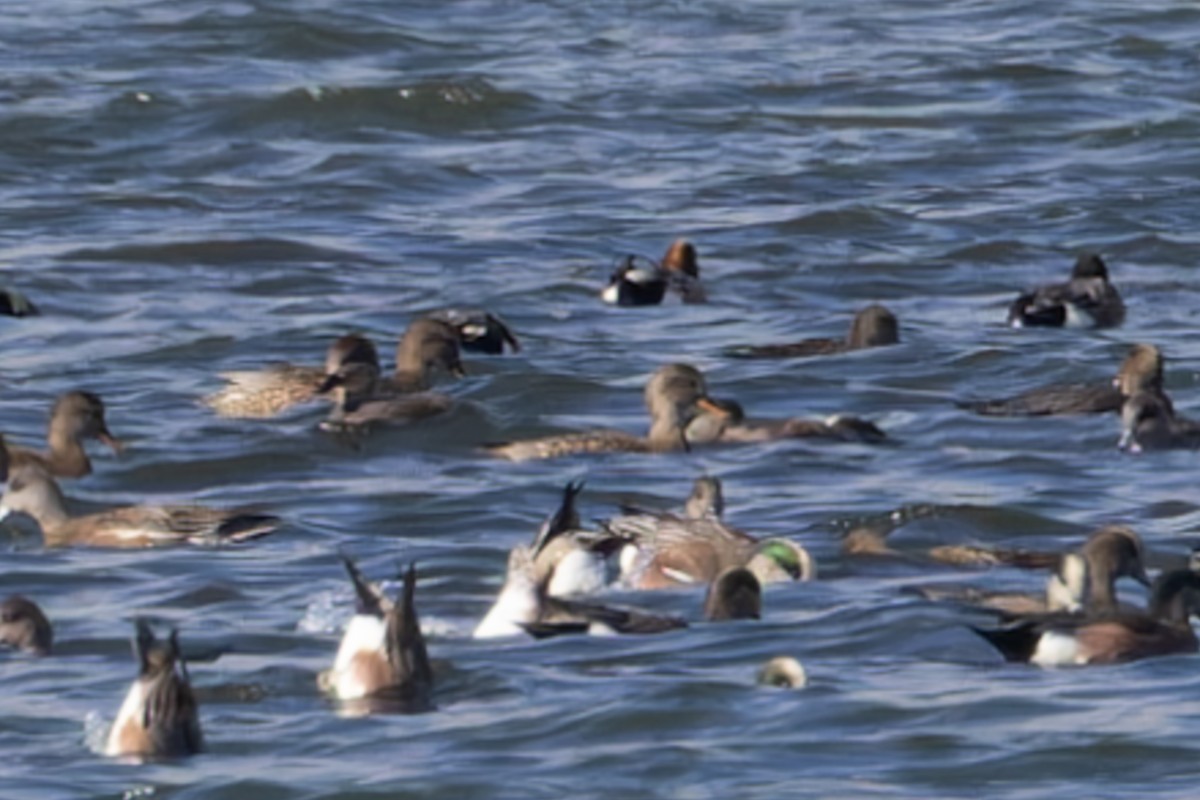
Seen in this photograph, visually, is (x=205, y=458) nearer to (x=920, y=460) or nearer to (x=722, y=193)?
(x=920, y=460)

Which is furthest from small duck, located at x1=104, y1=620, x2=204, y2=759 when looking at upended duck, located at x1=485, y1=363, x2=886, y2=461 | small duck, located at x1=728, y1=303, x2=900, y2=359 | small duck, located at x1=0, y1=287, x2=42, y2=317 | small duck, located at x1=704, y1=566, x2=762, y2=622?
small duck, located at x1=0, y1=287, x2=42, y2=317

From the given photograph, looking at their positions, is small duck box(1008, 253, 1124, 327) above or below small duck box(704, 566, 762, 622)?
above

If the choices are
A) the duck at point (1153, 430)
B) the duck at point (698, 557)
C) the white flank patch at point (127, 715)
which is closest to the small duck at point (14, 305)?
the duck at point (1153, 430)

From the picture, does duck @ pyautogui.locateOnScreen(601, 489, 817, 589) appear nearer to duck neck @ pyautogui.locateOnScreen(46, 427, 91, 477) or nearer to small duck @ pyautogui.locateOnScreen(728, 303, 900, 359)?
duck neck @ pyautogui.locateOnScreen(46, 427, 91, 477)

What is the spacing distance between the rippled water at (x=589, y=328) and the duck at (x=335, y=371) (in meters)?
0.20

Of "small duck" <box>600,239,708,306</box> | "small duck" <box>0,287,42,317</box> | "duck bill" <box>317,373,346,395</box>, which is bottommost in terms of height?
"duck bill" <box>317,373,346,395</box>

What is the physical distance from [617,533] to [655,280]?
19.2 feet

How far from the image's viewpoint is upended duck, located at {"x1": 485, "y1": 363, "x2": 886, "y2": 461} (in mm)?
15828

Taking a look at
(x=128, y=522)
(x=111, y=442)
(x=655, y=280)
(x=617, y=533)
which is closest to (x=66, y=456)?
(x=111, y=442)

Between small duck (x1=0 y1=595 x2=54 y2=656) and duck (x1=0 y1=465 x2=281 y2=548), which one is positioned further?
duck (x1=0 y1=465 x2=281 y2=548)

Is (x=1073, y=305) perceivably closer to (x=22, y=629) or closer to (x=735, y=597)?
(x=735, y=597)

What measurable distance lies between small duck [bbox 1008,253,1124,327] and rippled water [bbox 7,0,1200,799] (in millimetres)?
108

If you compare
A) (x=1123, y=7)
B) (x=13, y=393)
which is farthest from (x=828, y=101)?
(x=13, y=393)

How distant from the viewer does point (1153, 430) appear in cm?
1580
